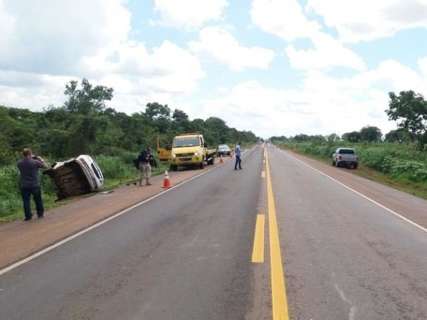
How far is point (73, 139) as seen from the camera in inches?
1668

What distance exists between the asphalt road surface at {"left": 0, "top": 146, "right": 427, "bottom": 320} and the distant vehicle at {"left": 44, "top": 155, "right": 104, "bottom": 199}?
7.83 m

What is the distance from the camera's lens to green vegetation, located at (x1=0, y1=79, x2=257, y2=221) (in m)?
18.2

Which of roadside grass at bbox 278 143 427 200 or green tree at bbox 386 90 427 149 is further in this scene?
green tree at bbox 386 90 427 149

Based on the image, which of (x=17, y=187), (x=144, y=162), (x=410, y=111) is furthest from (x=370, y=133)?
(x=17, y=187)

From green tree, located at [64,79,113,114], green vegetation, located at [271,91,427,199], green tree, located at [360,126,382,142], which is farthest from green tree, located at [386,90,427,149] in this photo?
green tree, located at [360,126,382,142]

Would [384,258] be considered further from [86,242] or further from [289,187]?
[289,187]

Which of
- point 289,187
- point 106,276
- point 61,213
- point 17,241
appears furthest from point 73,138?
point 106,276

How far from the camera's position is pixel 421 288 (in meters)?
6.01

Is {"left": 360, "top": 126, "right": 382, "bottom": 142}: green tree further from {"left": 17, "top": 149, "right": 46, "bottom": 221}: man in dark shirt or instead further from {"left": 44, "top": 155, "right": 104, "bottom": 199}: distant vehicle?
{"left": 17, "top": 149, "right": 46, "bottom": 221}: man in dark shirt

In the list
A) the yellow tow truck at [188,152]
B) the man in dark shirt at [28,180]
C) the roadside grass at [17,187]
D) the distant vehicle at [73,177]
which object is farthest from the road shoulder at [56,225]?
the yellow tow truck at [188,152]

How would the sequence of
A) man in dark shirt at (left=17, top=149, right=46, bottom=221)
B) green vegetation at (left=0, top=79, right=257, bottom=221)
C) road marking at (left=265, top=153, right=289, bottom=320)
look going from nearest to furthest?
Answer: road marking at (left=265, top=153, right=289, bottom=320) < man in dark shirt at (left=17, top=149, right=46, bottom=221) < green vegetation at (left=0, top=79, right=257, bottom=221)

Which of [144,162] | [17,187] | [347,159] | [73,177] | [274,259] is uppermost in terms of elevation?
[144,162]

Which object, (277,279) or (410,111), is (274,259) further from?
(410,111)

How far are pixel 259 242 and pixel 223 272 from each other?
205cm
